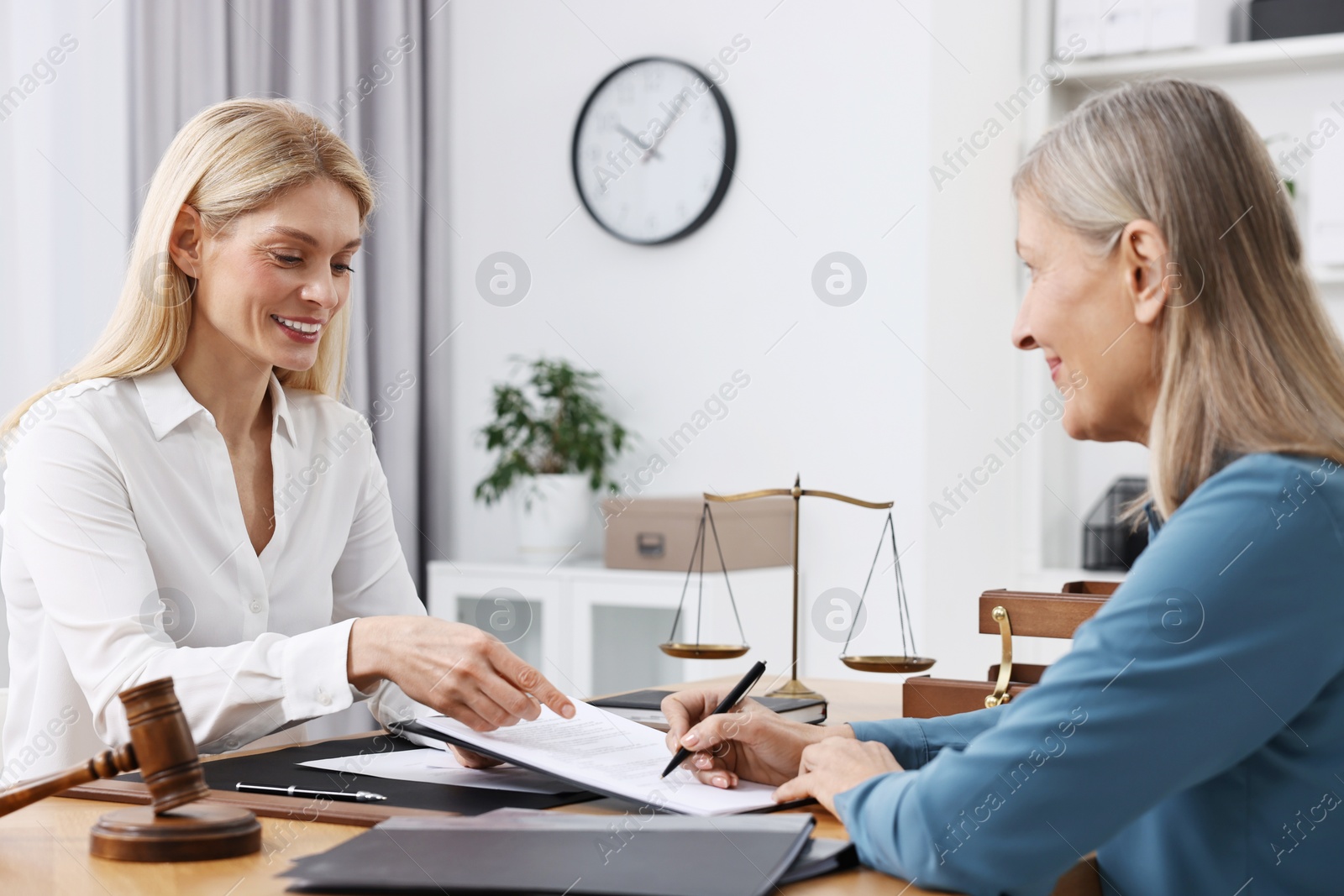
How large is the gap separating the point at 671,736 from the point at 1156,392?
51 centimetres

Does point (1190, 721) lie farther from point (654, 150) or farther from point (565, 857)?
point (654, 150)

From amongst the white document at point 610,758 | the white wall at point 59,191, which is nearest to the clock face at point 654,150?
the white wall at point 59,191

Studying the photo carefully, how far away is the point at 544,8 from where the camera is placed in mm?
3701

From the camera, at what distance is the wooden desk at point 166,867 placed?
0.87m

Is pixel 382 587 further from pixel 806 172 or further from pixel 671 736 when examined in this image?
pixel 806 172

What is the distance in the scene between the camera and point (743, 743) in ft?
3.80

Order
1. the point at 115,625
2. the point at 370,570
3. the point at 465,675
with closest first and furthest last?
the point at 465,675 → the point at 115,625 → the point at 370,570

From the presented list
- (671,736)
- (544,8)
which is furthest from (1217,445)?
(544,8)

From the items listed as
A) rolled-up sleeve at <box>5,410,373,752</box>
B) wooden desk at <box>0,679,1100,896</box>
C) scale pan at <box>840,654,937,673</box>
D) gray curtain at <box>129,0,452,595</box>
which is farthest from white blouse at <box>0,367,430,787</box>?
gray curtain at <box>129,0,452,595</box>

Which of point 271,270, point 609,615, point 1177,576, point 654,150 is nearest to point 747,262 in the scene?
point 654,150

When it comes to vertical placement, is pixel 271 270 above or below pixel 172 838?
above

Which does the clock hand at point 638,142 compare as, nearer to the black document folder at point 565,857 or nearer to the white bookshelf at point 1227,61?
the white bookshelf at point 1227,61

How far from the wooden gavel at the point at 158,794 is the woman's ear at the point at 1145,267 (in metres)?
0.74

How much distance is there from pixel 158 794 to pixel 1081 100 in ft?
9.43
